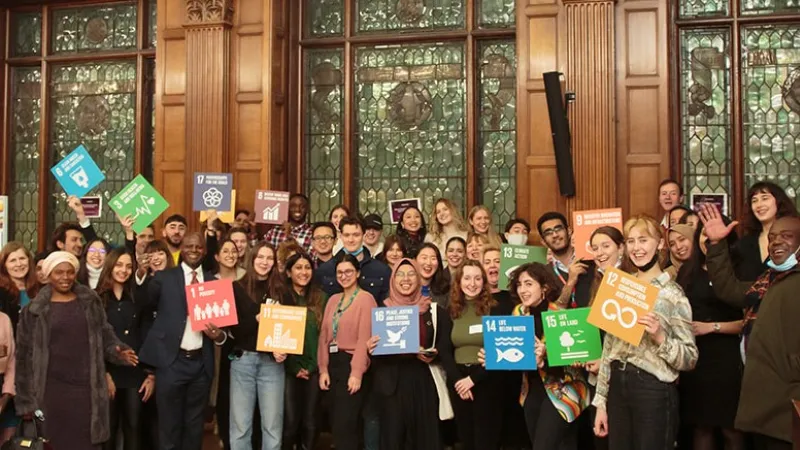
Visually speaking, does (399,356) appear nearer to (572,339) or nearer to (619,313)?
(572,339)

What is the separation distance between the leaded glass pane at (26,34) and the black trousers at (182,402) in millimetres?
5777

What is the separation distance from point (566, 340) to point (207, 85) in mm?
5479

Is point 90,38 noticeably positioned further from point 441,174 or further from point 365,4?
point 441,174

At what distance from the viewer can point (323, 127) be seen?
410 inches

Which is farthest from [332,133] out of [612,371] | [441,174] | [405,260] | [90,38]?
[612,371]

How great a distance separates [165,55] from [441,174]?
9.86 feet

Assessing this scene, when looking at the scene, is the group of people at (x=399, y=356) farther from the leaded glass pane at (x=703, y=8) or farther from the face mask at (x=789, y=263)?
the leaded glass pane at (x=703, y=8)

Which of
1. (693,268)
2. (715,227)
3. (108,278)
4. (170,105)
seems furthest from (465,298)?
(170,105)

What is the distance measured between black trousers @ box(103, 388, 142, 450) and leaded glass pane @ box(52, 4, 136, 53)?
501 cm

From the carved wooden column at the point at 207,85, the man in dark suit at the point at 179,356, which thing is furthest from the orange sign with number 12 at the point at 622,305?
the carved wooden column at the point at 207,85

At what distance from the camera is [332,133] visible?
34.0 feet

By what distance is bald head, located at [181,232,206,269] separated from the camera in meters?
6.92

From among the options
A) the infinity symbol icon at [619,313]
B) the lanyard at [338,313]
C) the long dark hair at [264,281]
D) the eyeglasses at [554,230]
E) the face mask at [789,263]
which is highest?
the eyeglasses at [554,230]

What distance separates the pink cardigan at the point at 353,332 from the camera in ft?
21.7
